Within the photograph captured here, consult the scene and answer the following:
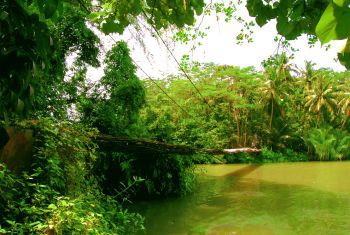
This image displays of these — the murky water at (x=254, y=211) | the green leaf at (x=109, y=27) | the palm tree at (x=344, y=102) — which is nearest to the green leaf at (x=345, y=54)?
the green leaf at (x=109, y=27)

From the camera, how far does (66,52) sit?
839cm

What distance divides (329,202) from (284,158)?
50.8ft

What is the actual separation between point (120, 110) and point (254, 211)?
396cm

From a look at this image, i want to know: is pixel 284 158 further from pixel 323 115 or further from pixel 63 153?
pixel 63 153

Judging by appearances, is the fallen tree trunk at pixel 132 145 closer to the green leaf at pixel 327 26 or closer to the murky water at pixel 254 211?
the murky water at pixel 254 211

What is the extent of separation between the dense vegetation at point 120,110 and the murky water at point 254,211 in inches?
28.6

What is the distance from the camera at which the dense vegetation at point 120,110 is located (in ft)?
3.82

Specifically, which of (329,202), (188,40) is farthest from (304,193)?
(188,40)

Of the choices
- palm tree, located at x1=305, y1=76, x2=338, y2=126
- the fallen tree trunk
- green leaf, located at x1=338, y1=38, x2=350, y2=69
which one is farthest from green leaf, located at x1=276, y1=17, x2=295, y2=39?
palm tree, located at x1=305, y1=76, x2=338, y2=126

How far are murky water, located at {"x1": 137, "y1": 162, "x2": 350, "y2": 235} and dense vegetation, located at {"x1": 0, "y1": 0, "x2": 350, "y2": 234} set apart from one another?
0.73 metres

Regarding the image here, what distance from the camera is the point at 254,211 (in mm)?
7090

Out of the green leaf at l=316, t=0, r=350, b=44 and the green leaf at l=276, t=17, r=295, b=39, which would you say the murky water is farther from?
the green leaf at l=316, t=0, r=350, b=44

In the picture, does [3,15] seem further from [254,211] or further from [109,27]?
[254,211]

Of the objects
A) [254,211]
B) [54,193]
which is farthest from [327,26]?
[254,211]
